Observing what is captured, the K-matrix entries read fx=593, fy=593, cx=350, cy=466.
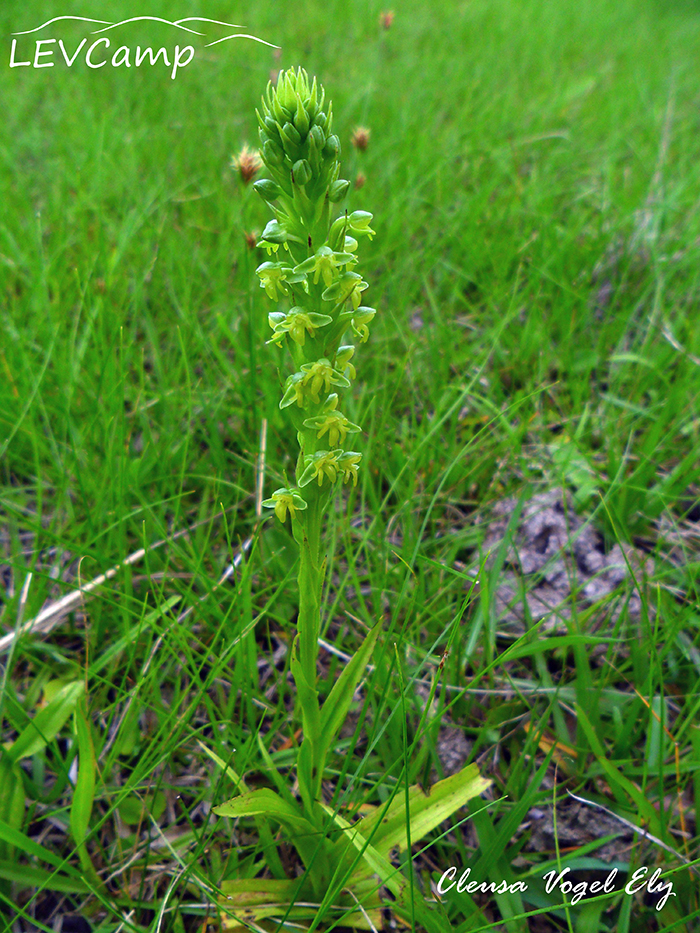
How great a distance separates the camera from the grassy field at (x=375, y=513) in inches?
51.6

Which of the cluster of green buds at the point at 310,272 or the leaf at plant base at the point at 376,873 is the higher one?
the cluster of green buds at the point at 310,272

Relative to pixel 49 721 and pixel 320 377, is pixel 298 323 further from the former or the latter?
pixel 49 721

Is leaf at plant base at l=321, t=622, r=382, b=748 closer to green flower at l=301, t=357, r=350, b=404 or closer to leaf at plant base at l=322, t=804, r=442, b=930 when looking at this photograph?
leaf at plant base at l=322, t=804, r=442, b=930

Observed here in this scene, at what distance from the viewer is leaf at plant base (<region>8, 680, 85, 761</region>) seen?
54.7 inches

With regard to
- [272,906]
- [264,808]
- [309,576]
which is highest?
[309,576]

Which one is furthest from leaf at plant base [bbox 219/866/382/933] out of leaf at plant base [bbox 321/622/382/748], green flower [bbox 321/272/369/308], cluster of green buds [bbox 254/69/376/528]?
green flower [bbox 321/272/369/308]

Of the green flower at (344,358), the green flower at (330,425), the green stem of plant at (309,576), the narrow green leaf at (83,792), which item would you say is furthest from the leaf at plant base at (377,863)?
the green flower at (344,358)

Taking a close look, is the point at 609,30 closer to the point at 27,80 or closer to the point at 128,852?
the point at 27,80

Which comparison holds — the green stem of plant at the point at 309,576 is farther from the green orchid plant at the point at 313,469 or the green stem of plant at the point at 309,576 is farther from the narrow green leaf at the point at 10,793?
the narrow green leaf at the point at 10,793

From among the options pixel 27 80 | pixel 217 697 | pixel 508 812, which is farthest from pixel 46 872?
pixel 27 80

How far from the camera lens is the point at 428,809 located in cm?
126

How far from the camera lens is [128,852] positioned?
134 centimetres

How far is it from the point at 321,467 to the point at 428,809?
31.1 inches

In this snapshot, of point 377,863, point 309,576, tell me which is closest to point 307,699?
point 309,576
